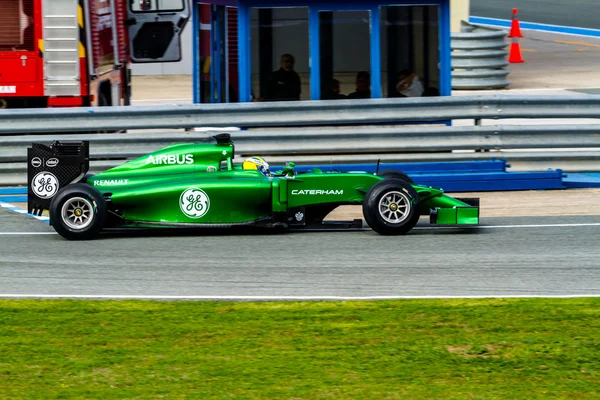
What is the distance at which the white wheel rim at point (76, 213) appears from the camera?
9.52 m

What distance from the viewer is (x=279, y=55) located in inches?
488

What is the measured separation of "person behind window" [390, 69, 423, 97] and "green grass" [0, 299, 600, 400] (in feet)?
18.7

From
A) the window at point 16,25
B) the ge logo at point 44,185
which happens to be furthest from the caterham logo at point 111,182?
the window at point 16,25

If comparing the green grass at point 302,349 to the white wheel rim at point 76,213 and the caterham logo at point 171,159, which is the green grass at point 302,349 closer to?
the white wheel rim at point 76,213

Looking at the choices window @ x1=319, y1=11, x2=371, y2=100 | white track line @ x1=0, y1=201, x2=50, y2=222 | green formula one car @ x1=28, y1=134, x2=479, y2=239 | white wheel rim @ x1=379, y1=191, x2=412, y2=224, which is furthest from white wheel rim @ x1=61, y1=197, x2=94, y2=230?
window @ x1=319, y1=11, x2=371, y2=100

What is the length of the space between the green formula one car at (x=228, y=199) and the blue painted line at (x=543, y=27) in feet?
76.1

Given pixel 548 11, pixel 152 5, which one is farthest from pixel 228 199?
pixel 548 11

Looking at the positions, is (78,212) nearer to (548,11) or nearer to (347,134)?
(347,134)

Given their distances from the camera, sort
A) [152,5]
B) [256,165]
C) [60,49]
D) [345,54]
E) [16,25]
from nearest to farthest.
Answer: [256,165] < [345,54] < [60,49] < [16,25] < [152,5]

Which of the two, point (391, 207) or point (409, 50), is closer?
point (391, 207)

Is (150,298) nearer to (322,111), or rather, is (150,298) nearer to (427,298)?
(427,298)

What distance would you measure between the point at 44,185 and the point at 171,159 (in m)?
1.16

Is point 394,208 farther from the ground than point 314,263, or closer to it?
farther from the ground

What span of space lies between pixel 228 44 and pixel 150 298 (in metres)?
6.67
